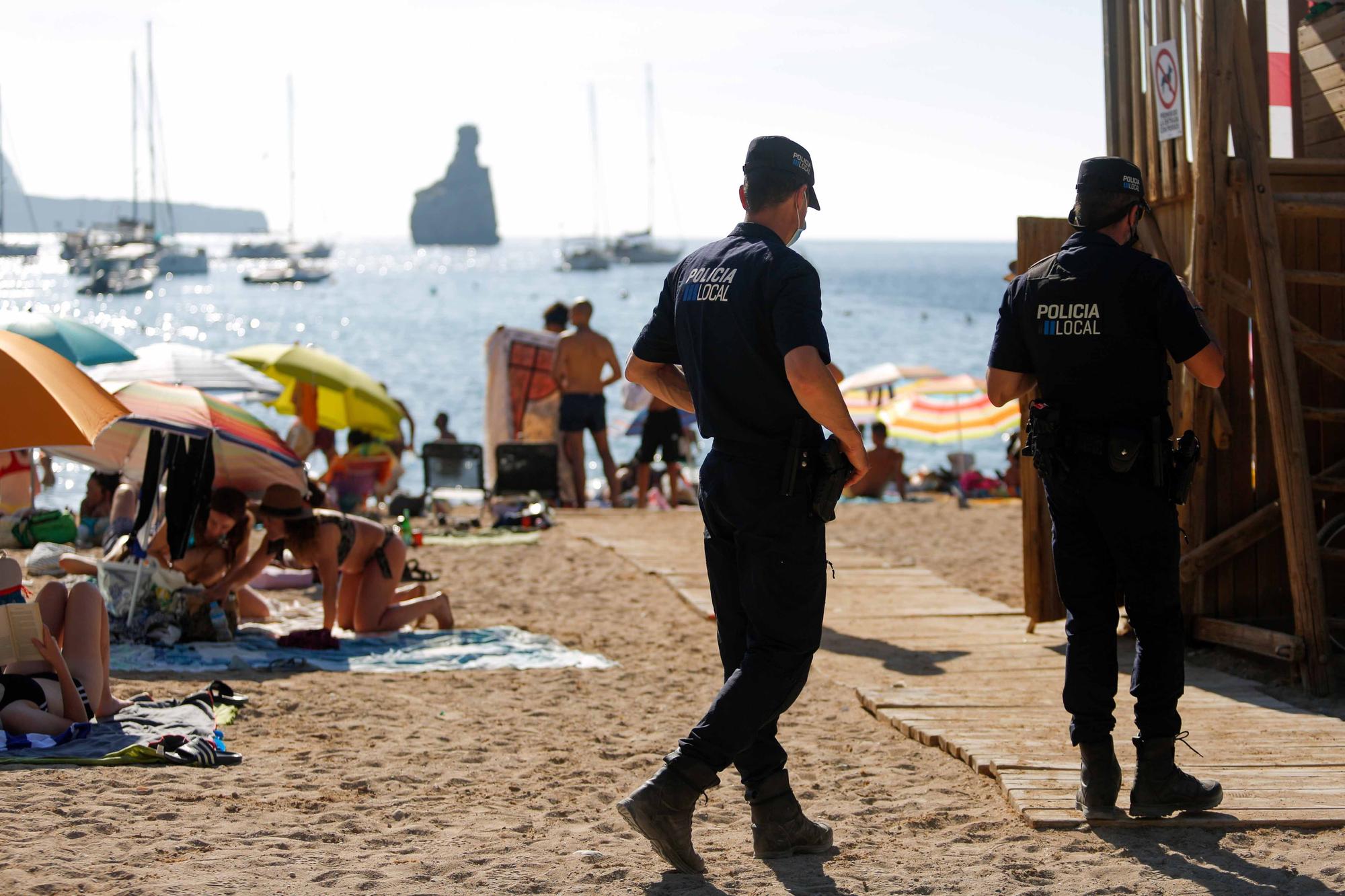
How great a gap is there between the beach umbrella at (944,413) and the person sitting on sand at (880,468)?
2.39 m

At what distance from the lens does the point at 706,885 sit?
12.5 feet

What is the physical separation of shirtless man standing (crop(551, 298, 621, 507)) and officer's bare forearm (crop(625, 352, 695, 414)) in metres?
8.87

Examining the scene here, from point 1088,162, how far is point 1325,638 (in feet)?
9.08

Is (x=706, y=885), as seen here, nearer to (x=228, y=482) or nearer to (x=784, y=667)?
(x=784, y=667)

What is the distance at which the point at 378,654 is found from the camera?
7.61 meters

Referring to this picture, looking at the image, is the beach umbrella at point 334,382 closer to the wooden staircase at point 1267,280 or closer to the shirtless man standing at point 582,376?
the shirtless man standing at point 582,376

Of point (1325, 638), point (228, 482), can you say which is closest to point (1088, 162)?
point (1325, 638)

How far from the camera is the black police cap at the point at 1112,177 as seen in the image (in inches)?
163

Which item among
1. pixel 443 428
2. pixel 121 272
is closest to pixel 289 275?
pixel 121 272

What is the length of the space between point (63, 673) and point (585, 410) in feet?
28.9

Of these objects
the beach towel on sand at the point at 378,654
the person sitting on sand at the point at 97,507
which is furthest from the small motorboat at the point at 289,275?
the beach towel on sand at the point at 378,654

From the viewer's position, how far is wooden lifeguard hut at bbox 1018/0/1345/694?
A: 6031mm

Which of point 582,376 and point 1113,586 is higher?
point 582,376

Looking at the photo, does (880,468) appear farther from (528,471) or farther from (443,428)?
(443,428)
